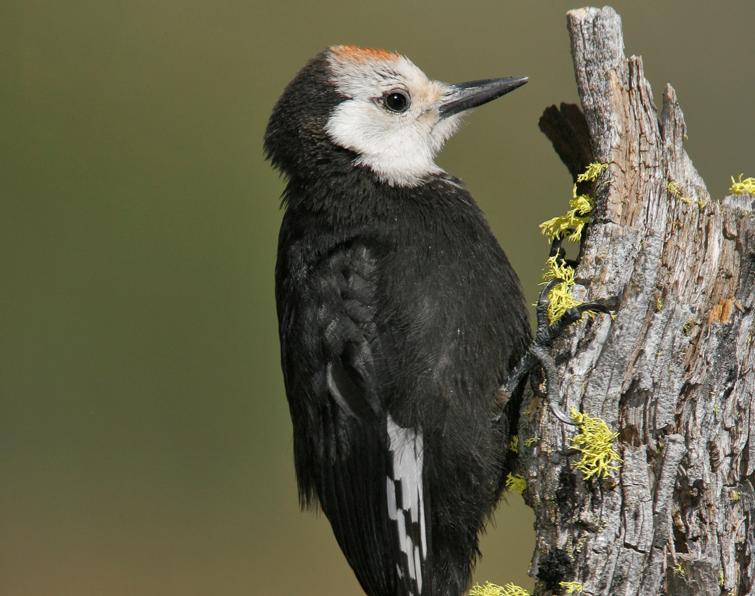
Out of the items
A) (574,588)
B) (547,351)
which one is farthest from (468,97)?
(574,588)

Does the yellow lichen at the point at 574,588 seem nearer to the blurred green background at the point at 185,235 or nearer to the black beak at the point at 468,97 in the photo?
the black beak at the point at 468,97

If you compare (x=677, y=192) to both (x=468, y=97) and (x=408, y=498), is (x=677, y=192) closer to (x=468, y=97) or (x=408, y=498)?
(x=468, y=97)

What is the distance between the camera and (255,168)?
7711 mm

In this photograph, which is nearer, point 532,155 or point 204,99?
point 532,155

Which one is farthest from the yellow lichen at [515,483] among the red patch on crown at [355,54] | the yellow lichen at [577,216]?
the red patch on crown at [355,54]

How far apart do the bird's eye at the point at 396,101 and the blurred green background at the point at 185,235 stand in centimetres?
299

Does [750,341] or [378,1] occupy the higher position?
[378,1]

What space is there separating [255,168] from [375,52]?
3.84 meters

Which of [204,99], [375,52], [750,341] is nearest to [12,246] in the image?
[204,99]

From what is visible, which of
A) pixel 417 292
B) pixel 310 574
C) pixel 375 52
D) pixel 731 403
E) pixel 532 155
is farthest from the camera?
pixel 532 155

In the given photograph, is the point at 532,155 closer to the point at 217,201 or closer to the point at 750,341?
the point at 217,201

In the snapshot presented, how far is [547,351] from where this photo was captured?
121 inches

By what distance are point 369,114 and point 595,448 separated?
5.43 feet

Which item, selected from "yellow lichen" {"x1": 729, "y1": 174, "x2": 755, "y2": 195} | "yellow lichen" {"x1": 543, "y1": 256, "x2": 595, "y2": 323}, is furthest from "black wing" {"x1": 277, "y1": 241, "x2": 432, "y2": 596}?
"yellow lichen" {"x1": 729, "y1": 174, "x2": 755, "y2": 195}
